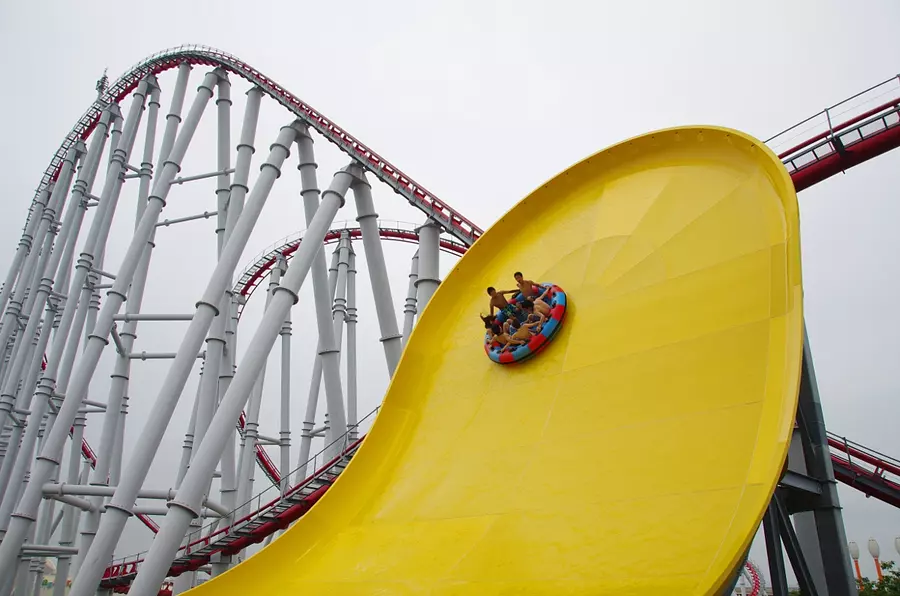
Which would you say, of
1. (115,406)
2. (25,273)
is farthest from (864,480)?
(25,273)

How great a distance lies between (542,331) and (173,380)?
6001 millimetres

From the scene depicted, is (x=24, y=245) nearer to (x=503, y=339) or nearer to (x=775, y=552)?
(x=503, y=339)

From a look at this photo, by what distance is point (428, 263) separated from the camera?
10.2 m

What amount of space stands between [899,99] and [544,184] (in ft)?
17.6

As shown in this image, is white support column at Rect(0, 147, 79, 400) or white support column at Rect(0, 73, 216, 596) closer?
white support column at Rect(0, 73, 216, 596)

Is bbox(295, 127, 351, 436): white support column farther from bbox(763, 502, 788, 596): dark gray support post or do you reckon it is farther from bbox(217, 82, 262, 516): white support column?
bbox(763, 502, 788, 596): dark gray support post

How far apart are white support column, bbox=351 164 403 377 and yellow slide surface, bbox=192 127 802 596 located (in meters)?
4.38

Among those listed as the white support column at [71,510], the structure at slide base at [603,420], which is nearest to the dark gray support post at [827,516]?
the structure at slide base at [603,420]

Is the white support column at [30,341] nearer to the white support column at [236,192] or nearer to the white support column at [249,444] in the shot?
the white support column at [236,192]

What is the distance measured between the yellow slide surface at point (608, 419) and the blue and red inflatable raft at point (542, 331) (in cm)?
7

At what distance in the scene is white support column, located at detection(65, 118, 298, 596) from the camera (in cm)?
784

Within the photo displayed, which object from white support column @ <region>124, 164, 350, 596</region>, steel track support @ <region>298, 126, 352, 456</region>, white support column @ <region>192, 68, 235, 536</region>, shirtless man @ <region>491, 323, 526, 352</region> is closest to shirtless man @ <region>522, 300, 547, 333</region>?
shirtless man @ <region>491, 323, 526, 352</region>

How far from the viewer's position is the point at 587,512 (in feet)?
11.0

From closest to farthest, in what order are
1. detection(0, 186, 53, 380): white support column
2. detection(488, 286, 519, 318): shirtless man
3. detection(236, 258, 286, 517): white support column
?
detection(488, 286, 519, 318): shirtless man → detection(236, 258, 286, 517): white support column → detection(0, 186, 53, 380): white support column
